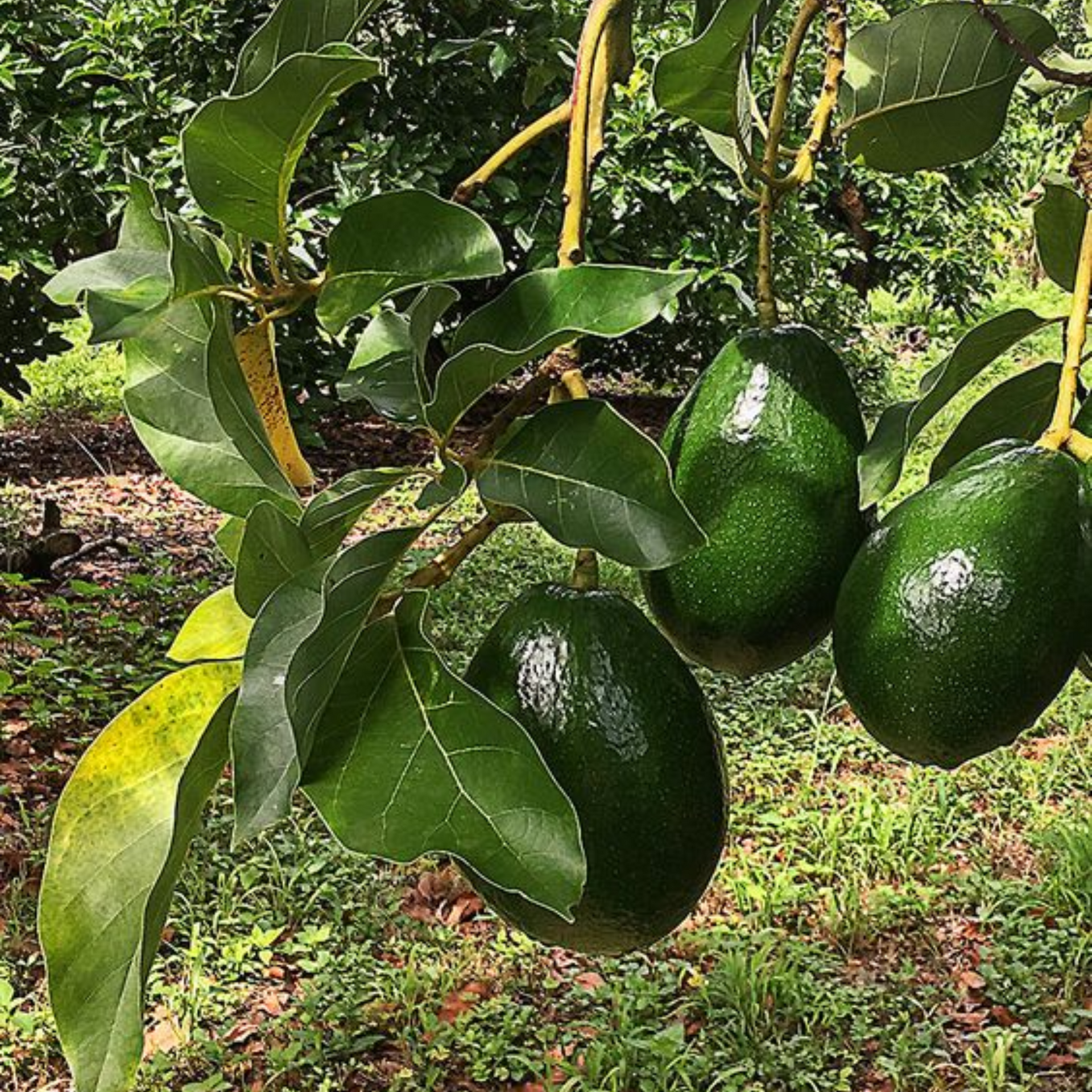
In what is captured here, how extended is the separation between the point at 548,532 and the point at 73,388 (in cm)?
707

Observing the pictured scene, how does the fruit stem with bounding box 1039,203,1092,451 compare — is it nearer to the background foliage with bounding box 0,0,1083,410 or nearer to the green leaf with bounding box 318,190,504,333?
the green leaf with bounding box 318,190,504,333

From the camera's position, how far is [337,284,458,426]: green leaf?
522mm

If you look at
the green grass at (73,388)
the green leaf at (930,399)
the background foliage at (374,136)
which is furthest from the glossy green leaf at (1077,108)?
the green grass at (73,388)

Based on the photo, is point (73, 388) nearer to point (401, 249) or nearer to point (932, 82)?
point (932, 82)

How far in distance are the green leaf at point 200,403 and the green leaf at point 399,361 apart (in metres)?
0.05

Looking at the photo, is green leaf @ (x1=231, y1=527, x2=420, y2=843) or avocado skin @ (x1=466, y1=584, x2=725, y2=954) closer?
green leaf @ (x1=231, y1=527, x2=420, y2=843)

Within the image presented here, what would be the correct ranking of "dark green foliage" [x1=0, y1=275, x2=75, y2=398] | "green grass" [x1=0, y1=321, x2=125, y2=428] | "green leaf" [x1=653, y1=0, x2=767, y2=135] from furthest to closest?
"green grass" [x1=0, y1=321, x2=125, y2=428] < "dark green foliage" [x1=0, y1=275, x2=75, y2=398] < "green leaf" [x1=653, y1=0, x2=767, y2=135]

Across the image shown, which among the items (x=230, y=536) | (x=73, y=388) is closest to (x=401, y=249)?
(x=230, y=536)

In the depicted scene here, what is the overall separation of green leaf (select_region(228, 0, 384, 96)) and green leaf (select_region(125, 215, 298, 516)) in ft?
0.24

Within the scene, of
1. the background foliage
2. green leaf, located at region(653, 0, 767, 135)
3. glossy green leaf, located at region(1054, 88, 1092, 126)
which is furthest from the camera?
the background foliage

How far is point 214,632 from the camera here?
58 cm

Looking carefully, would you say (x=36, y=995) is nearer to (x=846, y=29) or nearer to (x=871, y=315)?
(x=846, y=29)

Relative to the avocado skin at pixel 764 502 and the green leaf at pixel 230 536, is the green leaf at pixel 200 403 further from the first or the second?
the avocado skin at pixel 764 502

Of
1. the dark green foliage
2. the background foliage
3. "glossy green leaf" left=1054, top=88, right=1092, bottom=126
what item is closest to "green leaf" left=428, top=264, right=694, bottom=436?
"glossy green leaf" left=1054, top=88, right=1092, bottom=126
